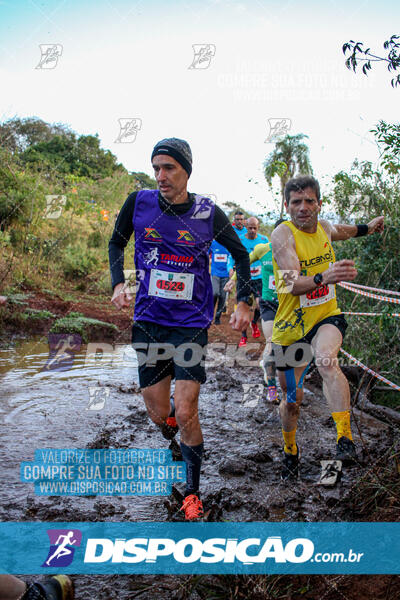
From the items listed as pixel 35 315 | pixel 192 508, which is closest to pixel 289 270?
pixel 192 508

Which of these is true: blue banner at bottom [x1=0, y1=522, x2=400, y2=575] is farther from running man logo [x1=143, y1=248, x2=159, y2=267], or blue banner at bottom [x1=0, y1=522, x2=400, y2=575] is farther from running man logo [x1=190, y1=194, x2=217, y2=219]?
running man logo [x1=190, y1=194, x2=217, y2=219]

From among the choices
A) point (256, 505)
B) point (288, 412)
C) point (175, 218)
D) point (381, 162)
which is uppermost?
point (381, 162)

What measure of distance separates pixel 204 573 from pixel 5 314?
7.30 meters

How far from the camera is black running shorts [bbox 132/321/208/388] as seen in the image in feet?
9.95

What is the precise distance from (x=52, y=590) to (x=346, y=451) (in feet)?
6.62

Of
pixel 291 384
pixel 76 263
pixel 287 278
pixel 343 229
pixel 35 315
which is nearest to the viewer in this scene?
pixel 287 278

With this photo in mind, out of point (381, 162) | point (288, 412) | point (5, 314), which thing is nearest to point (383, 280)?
point (381, 162)

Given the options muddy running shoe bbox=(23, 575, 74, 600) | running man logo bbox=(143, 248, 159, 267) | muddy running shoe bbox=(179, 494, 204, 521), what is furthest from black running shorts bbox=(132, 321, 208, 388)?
muddy running shoe bbox=(23, 575, 74, 600)

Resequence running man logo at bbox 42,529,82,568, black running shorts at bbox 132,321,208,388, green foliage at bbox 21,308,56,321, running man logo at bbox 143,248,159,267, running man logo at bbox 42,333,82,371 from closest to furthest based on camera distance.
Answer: running man logo at bbox 42,529,82,568 → black running shorts at bbox 132,321,208,388 → running man logo at bbox 143,248,159,267 → running man logo at bbox 42,333,82,371 → green foliage at bbox 21,308,56,321

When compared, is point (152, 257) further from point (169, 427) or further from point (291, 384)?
point (291, 384)

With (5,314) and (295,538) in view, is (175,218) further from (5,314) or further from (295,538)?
(5,314)

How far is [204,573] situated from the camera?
220 centimetres

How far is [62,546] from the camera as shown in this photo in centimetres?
255

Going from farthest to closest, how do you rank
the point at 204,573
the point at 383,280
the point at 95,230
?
1. the point at 95,230
2. the point at 383,280
3. the point at 204,573
